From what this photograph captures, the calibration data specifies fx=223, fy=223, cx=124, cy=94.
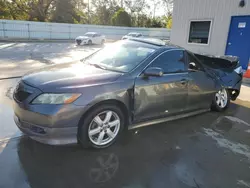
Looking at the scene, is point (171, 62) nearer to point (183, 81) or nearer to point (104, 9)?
point (183, 81)

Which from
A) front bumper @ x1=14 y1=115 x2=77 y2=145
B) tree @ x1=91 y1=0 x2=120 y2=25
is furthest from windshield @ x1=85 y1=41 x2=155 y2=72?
tree @ x1=91 y1=0 x2=120 y2=25

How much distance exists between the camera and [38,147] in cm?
323

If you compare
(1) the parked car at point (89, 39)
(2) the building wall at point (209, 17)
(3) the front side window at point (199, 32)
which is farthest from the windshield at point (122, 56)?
(1) the parked car at point (89, 39)

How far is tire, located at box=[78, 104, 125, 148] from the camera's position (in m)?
3.07

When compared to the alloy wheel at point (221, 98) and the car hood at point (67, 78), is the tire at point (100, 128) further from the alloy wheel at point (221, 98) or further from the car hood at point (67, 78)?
the alloy wheel at point (221, 98)

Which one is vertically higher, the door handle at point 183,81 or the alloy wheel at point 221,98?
the door handle at point 183,81

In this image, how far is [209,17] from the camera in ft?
33.6

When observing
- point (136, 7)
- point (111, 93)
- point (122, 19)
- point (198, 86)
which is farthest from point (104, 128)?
point (136, 7)

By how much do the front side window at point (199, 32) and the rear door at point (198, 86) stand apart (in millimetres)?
6646

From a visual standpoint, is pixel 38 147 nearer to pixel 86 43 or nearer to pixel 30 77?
pixel 30 77

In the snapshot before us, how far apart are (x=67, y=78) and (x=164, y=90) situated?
161 centimetres

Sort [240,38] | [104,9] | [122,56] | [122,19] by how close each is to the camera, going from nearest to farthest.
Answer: [122,56] < [240,38] < [122,19] < [104,9]

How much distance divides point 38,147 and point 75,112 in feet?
2.83

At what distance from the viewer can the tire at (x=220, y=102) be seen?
16.6ft
